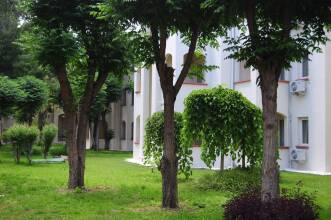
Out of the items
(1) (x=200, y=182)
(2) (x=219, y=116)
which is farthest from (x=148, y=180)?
(2) (x=219, y=116)

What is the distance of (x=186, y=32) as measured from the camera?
37.3ft

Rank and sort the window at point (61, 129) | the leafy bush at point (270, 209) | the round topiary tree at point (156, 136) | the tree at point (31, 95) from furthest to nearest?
1. the window at point (61, 129)
2. the tree at point (31, 95)
3. the round topiary tree at point (156, 136)
4. the leafy bush at point (270, 209)

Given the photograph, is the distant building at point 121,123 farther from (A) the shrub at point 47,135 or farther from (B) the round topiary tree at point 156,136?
(B) the round topiary tree at point 156,136

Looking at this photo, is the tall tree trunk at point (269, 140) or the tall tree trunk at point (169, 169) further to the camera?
the tall tree trunk at point (169, 169)

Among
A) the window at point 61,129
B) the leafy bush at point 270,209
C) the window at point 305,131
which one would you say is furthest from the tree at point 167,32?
the window at point 61,129

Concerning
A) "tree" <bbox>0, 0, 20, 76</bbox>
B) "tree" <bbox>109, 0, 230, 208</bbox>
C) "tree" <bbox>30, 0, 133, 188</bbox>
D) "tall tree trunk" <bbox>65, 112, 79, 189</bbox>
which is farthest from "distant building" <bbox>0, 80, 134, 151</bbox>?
"tree" <bbox>109, 0, 230, 208</bbox>

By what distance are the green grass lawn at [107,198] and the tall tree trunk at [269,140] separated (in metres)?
1.67

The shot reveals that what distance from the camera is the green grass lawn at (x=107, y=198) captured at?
9.98m

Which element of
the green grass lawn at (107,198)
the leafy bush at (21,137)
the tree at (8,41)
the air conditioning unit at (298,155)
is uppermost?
the tree at (8,41)

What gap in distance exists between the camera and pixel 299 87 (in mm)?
20906

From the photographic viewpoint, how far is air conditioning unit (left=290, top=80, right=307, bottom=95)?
2081 centimetres

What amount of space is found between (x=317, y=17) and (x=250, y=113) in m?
6.76

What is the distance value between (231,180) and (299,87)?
7.95 metres

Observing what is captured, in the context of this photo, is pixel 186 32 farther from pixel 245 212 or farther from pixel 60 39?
pixel 245 212
